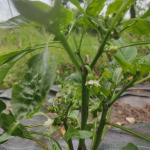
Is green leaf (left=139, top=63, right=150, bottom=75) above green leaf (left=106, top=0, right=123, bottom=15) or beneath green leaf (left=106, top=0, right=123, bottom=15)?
beneath

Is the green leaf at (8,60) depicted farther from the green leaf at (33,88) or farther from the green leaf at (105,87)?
the green leaf at (105,87)

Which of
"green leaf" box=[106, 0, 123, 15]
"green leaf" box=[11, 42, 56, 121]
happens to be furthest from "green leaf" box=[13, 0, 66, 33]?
"green leaf" box=[106, 0, 123, 15]

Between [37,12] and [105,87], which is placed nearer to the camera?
[37,12]

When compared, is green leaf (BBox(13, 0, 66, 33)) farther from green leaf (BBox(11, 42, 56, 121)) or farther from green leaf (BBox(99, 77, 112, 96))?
green leaf (BBox(99, 77, 112, 96))

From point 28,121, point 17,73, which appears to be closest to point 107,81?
point 28,121

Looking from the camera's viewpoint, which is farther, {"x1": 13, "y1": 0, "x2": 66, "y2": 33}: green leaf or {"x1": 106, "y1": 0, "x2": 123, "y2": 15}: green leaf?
{"x1": 106, "y1": 0, "x2": 123, "y2": 15}: green leaf

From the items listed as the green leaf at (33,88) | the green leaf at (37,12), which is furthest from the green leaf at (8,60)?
the green leaf at (37,12)

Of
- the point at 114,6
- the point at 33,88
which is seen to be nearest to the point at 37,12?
the point at 33,88

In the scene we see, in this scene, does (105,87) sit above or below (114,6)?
below

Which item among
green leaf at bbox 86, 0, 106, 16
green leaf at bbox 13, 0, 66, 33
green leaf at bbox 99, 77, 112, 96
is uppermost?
green leaf at bbox 86, 0, 106, 16

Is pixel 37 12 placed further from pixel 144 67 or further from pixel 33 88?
pixel 144 67

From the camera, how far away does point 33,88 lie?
0.80 ft

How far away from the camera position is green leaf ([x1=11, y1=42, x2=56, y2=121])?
0.69 feet

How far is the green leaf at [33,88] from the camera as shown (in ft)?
0.69
